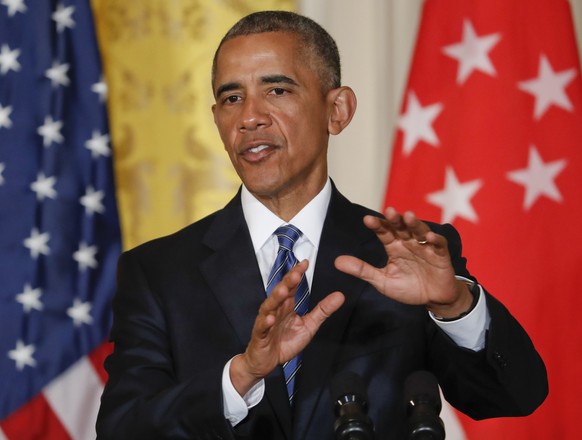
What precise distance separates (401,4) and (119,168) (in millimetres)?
1222

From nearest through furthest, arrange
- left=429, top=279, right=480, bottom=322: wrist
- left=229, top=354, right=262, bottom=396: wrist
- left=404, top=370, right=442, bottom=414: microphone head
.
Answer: left=404, top=370, right=442, bottom=414: microphone head, left=229, top=354, right=262, bottom=396: wrist, left=429, top=279, right=480, bottom=322: wrist

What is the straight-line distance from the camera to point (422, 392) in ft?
4.92

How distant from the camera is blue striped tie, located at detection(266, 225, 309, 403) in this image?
79.4 inches

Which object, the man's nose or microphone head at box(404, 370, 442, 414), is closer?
microphone head at box(404, 370, 442, 414)

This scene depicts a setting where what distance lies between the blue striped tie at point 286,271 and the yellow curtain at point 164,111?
1430 mm

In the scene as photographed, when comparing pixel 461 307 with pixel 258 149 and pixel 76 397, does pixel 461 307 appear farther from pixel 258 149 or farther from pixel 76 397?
pixel 76 397

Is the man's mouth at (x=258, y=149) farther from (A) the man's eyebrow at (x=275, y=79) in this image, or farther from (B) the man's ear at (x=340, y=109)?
(B) the man's ear at (x=340, y=109)

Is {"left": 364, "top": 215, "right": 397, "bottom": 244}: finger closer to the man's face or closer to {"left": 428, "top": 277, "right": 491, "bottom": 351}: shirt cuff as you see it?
{"left": 428, "top": 277, "right": 491, "bottom": 351}: shirt cuff

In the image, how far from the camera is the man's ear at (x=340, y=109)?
2.45 m

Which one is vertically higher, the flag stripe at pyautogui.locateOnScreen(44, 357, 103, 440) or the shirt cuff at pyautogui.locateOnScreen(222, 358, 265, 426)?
the flag stripe at pyautogui.locateOnScreen(44, 357, 103, 440)

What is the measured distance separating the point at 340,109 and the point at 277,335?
89cm

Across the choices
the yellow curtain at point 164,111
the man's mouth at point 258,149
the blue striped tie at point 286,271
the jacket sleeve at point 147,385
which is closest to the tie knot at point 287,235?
the blue striped tie at point 286,271

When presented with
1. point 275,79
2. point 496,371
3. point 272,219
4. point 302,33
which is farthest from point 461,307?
point 302,33

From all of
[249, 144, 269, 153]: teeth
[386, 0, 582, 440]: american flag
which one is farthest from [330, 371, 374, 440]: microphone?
[386, 0, 582, 440]: american flag
